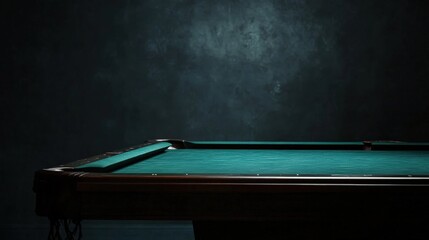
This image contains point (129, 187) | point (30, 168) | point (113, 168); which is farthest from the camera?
point (30, 168)

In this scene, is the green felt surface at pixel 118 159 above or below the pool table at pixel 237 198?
above

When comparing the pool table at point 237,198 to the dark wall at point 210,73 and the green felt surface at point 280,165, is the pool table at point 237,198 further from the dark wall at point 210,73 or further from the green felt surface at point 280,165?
the dark wall at point 210,73

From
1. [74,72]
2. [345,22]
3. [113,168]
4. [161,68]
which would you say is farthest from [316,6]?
[113,168]

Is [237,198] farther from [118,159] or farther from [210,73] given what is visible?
[210,73]

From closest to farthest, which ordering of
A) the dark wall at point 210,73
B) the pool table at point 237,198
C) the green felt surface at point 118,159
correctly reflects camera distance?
the pool table at point 237,198
the green felt surface at point 118,159
the dark wall at point 210,73

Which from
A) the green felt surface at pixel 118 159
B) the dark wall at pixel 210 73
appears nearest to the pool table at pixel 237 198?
the green felt surface at pixel 118 159

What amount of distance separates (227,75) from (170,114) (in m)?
0.59

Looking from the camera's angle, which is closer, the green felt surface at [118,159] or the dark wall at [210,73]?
the green felt surface at [118,159]

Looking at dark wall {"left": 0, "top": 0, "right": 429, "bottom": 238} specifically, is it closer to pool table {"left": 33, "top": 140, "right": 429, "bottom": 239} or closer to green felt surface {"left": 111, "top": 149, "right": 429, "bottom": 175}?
green felt surface {"left": 111, "top": 149, "right": 429, "bottom": 175}

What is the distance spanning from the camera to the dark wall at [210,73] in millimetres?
4223

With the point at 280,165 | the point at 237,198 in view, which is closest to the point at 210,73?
the point at 280,165

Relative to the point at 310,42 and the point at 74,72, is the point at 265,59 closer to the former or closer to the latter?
the point at 310,42

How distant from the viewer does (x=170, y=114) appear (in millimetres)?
4254

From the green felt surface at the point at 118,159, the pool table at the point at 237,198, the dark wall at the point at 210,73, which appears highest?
the dark wall at the point at 210,73
